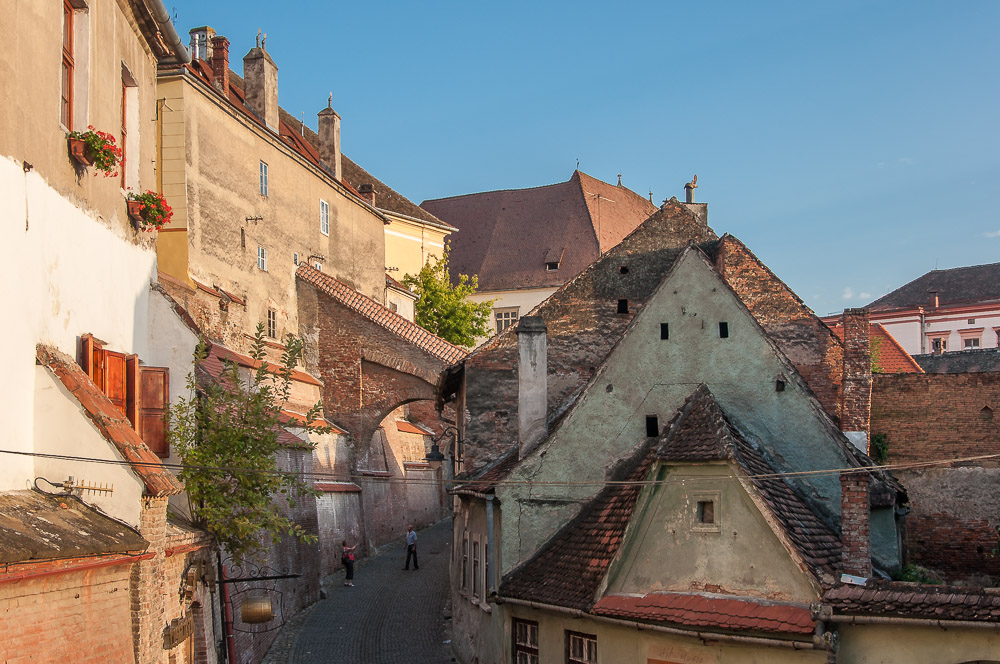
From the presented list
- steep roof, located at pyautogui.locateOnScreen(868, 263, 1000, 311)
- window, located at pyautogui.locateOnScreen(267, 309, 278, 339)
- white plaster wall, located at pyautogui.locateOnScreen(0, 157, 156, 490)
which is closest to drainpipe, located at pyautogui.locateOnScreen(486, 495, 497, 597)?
white plaster wall, located at pyautogui.locateOnScreen(0, 157, 156, 490)

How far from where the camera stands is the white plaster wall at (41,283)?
10.9m

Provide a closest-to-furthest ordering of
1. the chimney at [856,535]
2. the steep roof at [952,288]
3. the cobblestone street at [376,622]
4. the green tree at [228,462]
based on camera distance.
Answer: the chimney at [856,535] → the green tree at [228,462] → the cobblestone street at [376,622] → the steep roof at [952,288]

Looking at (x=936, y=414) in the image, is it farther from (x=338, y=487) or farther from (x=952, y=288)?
(x=952, y=288)

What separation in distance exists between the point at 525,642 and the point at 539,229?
46.5 m

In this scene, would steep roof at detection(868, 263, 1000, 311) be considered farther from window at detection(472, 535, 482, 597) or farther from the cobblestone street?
window at detection(472, 535, 482, 597)

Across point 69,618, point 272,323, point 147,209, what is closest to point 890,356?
point 272,323

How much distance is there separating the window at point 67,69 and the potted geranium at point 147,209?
241 cm

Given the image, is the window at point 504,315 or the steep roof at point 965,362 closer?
the steep roof at point 965,362

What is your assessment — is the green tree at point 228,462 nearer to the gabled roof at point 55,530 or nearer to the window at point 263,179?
the gabled roof at point 55,530

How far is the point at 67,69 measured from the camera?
12.9 m

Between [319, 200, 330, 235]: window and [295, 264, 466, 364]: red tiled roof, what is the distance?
276cm

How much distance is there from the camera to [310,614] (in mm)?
25734

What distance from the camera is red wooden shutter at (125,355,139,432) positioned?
14.6 metres

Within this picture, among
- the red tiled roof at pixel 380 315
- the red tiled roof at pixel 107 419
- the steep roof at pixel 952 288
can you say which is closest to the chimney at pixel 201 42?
the red tiled roof at pixel 380 315
